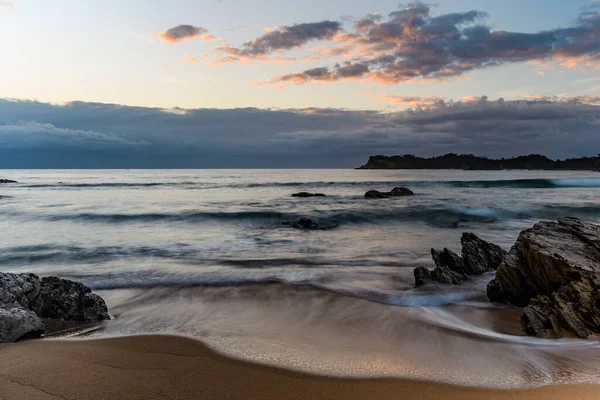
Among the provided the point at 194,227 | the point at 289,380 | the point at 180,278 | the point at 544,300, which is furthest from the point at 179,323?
the point at 194,227

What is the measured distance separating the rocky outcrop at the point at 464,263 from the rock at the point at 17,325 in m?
6.16

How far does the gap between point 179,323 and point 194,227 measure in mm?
13398

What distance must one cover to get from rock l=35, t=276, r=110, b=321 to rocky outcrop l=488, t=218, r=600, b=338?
585 centimetres

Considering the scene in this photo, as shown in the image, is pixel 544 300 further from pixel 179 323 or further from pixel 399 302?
pixel 179 323

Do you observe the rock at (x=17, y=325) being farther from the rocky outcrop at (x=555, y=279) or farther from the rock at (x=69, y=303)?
the rocky outcrop at (x=555, y=279)

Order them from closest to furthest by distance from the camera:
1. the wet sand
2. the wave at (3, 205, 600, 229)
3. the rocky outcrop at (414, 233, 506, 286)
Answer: the wet sand < the rocky outcrop at (414, 233, 506, 286) < the wave at (3, 205, 600, 229)

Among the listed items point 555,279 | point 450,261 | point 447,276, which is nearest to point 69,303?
point 447,276

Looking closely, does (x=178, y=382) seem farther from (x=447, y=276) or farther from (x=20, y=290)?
(x=447, y=276)

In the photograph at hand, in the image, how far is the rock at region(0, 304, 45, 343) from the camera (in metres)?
4.30

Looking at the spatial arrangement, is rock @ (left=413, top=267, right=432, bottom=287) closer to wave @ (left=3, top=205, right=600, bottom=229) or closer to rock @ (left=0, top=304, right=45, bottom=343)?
rock @ (left=0, top=304, right=45, bottom=343)

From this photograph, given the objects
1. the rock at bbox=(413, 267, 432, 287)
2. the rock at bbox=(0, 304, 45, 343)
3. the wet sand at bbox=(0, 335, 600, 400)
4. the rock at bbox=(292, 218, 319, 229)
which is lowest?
the rock at bbox=(292, 218, 319, 229)

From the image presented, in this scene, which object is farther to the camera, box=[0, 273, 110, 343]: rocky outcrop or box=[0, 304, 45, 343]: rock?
box=[0, 273, 110, 343]: rocky outcrop

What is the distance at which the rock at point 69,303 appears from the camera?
17.7ft

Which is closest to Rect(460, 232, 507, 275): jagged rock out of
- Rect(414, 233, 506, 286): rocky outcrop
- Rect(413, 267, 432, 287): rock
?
Rect(414, 233, 506, 286): rocky outcrop
